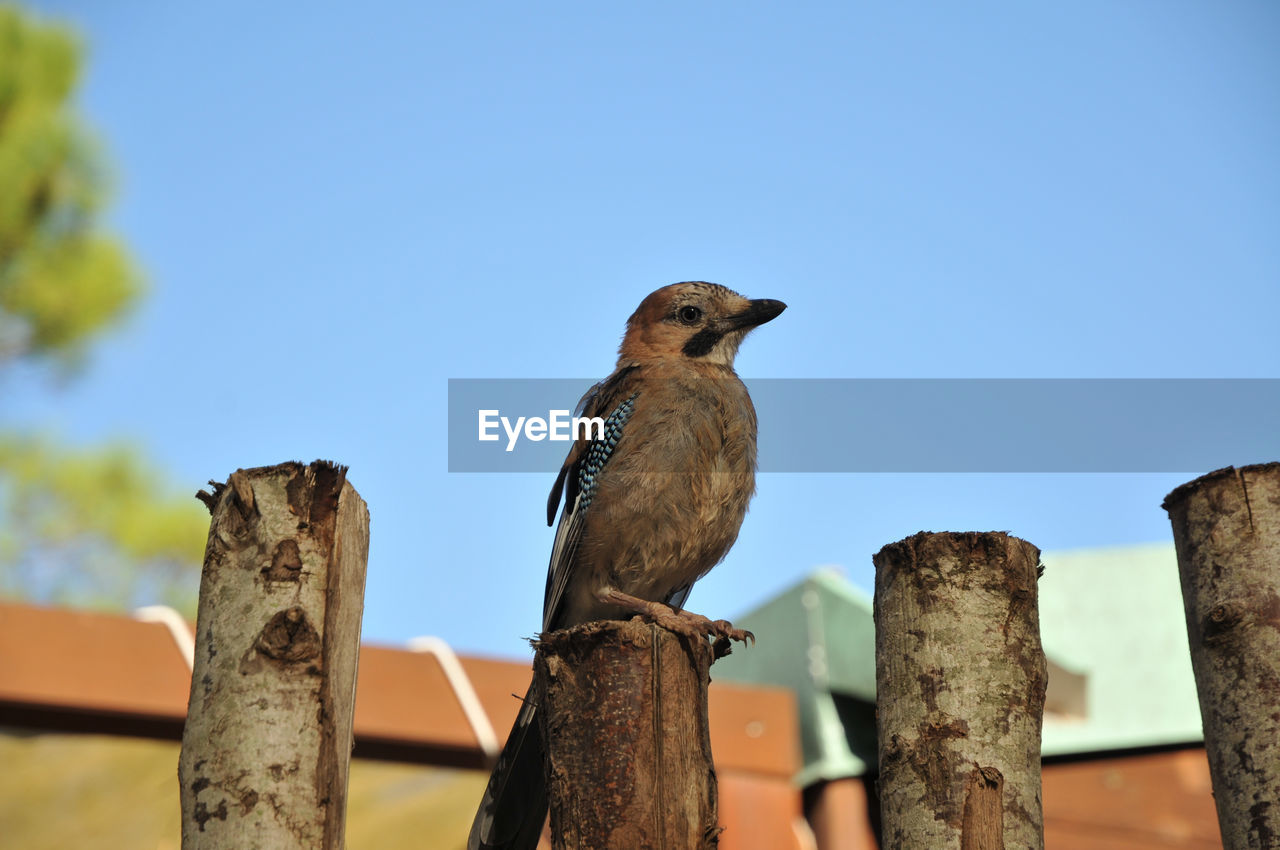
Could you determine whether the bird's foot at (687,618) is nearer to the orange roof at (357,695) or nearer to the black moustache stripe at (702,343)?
the black moustache stripe at (702,343)

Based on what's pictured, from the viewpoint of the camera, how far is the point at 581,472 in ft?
19.4

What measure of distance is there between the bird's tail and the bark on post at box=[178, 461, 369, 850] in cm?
110

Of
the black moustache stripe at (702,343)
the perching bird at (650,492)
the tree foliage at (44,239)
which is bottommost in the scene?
the perching bird at (650,492)

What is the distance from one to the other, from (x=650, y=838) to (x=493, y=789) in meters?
1.34

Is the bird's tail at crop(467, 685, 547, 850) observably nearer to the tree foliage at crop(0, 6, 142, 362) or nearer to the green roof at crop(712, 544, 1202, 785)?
the green roof at crop(712, 544, 1202, 785)

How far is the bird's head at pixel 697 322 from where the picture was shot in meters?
6.60

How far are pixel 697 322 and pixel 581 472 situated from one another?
1.24 meters

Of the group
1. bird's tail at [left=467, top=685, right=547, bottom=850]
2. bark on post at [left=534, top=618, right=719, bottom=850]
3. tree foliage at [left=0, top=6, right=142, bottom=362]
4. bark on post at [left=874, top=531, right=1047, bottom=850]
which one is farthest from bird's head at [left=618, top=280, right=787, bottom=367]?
tree foliage at [left=0, top=6, right=142, bottom=362]

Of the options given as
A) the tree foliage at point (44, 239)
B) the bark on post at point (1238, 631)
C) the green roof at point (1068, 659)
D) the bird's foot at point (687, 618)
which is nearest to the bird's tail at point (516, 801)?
the bird's foot at point (687, 618)

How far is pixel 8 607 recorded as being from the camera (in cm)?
698

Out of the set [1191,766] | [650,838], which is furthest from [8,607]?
[1191,766]

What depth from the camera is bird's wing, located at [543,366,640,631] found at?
5.75 m

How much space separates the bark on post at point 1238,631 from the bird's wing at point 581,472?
2.47 metres

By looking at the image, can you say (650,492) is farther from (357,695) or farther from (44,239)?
(44,239)
